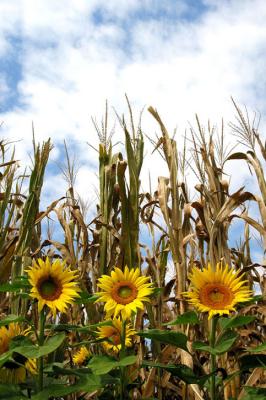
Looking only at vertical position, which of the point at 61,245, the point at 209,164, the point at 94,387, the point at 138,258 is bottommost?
the point at 94,387

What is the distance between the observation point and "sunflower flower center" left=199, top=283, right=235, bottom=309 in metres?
2.81

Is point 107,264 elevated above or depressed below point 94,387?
above

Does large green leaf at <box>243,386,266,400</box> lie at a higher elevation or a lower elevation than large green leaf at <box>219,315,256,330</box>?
lower

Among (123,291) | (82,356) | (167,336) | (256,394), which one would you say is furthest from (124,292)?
(82,356)

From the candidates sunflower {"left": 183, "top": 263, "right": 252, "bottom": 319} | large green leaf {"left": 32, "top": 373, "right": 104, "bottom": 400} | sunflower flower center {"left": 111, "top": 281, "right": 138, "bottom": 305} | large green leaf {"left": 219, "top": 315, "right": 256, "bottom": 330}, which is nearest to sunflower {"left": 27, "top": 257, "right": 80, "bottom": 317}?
sunflower flower center {"left": 111, "top": 281, "right": 138, "bottom": 305}

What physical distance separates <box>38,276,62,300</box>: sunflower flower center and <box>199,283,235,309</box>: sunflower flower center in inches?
27.6

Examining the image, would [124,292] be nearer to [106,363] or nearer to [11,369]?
[106,363]

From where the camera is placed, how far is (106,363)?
2689mm

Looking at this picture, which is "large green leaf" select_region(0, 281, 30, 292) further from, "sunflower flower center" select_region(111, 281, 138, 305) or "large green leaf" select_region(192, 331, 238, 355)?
"large green leaf" select_region(192, 331, 238, 355)

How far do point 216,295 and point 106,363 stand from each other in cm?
63

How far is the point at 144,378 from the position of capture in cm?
369

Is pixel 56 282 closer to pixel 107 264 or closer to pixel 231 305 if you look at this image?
pixel 231 305

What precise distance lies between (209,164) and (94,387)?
2.10m

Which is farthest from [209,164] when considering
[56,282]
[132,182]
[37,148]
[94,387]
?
[94,387]
